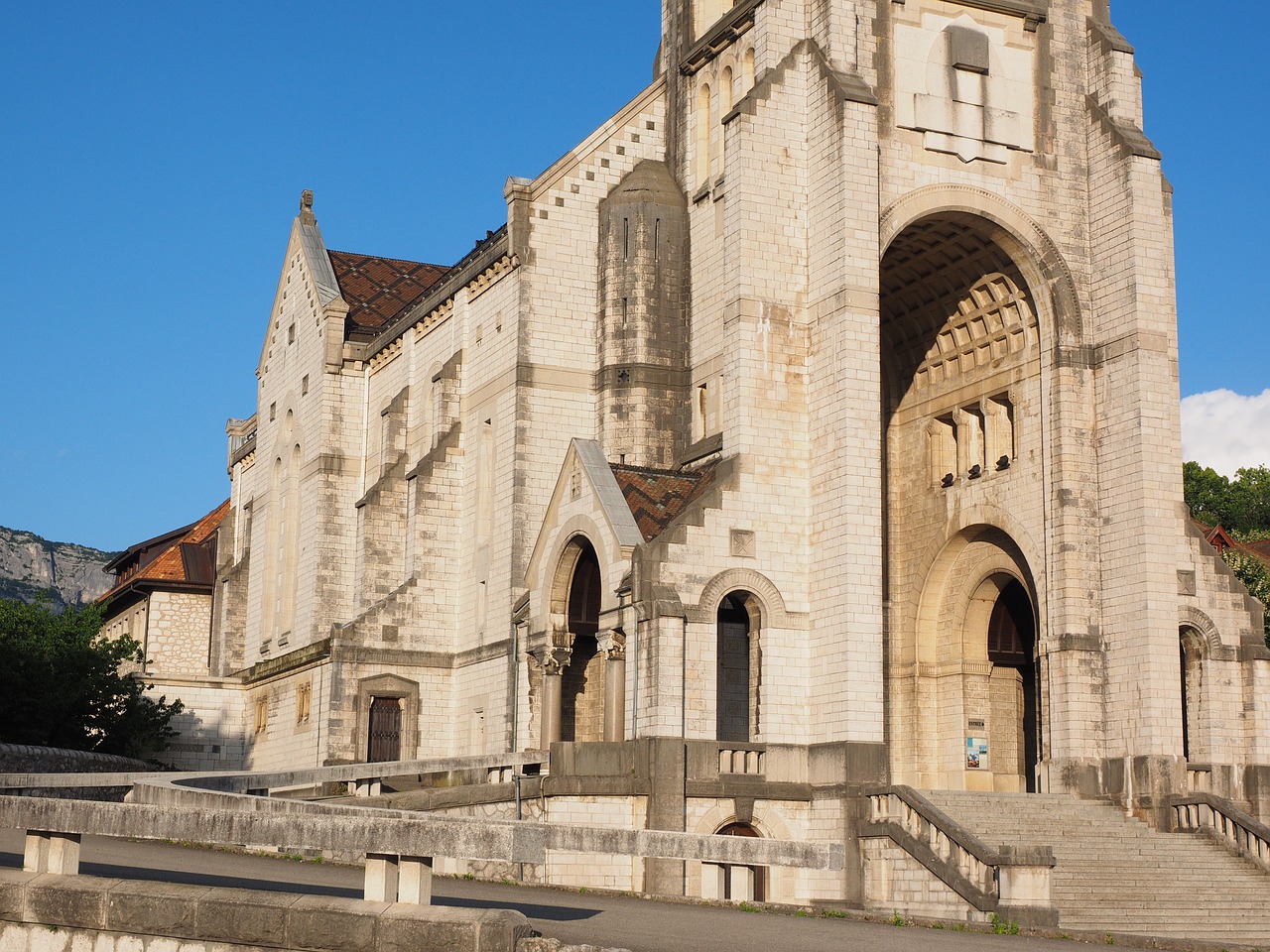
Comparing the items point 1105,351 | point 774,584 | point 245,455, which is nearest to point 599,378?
point 774,584

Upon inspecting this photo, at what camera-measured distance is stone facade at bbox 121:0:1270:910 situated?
110ft

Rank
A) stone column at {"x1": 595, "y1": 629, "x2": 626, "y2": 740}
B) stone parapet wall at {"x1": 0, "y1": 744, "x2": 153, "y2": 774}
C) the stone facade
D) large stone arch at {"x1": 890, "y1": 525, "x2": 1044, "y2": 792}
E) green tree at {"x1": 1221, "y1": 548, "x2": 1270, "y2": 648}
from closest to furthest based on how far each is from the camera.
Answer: stone parapet wall at {"x1": 0, "y1": 744, "x2": 153, "y2": 774} → stone column at {"x1": 595, "y1": 629, "x2": 626, "y2": 740} → the stone facade → large stone arch at {"x1": 890, "y1": 525, "x2": 1044, "y2": 792} → green tree at {"x1": 1221, "y1": 548, "x2": 1270, "y2": 648}

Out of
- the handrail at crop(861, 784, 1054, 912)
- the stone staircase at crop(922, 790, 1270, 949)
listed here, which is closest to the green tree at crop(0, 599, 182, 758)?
the handrail at crop(861, 784, 1054, 912)

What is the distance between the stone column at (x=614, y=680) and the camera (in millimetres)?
33250

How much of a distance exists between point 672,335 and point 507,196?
16.9 feet

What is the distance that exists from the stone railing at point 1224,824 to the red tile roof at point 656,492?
11.2 m

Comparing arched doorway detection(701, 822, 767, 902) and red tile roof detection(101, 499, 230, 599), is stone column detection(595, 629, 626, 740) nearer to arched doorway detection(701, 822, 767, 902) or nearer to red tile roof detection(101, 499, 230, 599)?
arched doorway detection(701, 822, 767, 902)

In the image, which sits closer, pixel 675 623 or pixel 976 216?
pixel 675 623

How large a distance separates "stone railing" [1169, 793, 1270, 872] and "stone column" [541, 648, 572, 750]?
1218 cm

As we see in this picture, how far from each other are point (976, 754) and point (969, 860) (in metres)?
11.7

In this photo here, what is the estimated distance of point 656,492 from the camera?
1395 inches

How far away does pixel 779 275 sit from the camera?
35.6 meters

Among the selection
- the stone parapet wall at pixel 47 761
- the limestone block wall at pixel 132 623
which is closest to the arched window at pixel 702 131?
the stone parapet wall at pixel 47 761

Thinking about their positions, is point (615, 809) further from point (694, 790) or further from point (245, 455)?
point (245, 455)
